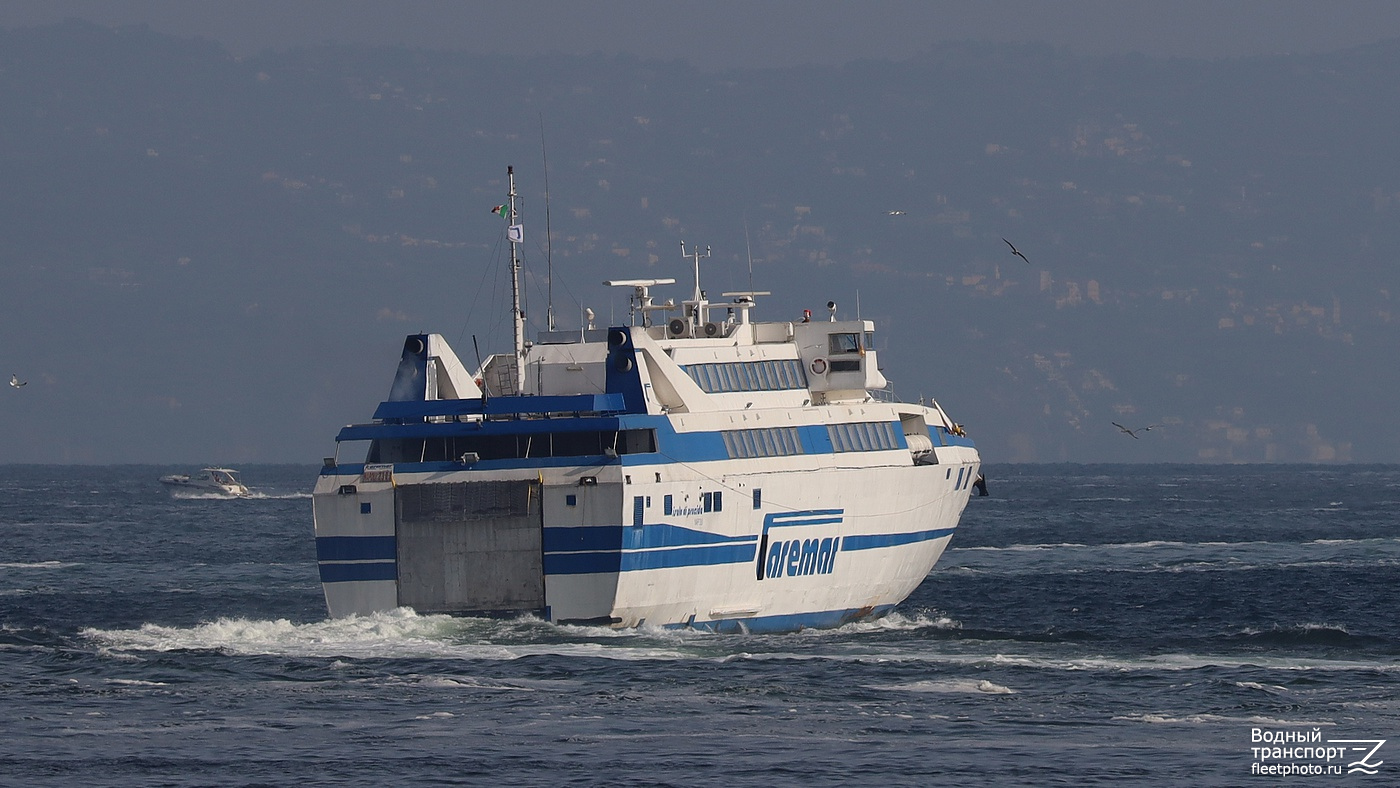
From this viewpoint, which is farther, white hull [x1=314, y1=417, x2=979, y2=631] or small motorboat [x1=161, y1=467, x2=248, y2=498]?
small motorboat [x1=161, y1=467, x2=248, y2=498]

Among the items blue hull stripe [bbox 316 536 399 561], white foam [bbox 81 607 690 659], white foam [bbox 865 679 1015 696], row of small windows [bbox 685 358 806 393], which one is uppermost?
row of small windows [bbox 685 358 806 393]

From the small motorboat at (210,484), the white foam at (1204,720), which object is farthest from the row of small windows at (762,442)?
the small motorboat at (210,484)

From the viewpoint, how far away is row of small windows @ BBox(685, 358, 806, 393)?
52.0 m

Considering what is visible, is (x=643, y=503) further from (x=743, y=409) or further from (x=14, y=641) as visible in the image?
(x=14, y=641)

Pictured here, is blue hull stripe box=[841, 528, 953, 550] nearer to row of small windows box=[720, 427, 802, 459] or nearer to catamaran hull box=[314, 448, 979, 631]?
row of small windows box=[720, 427, 802, 459]

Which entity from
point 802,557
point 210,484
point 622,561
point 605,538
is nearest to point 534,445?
point 605,538

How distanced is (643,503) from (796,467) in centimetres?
622

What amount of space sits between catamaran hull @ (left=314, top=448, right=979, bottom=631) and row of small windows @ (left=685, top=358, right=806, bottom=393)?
2456mm

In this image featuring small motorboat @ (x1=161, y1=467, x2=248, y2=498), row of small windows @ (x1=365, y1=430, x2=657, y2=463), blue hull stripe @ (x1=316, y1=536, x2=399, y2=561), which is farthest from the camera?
small motorboat @ (x1=161, y1=467, x2=248, y2=498)

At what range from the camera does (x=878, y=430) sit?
56594 mm

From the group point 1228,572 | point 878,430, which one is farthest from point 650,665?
point 1228,572

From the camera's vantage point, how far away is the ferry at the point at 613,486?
47188 millimetres

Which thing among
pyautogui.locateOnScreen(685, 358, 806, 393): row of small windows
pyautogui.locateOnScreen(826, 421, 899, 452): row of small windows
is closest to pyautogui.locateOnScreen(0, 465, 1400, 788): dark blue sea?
pyautogui.locateOnScreen(826, 421, 899, 452): row of small windows

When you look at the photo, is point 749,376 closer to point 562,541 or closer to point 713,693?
point 562,541
